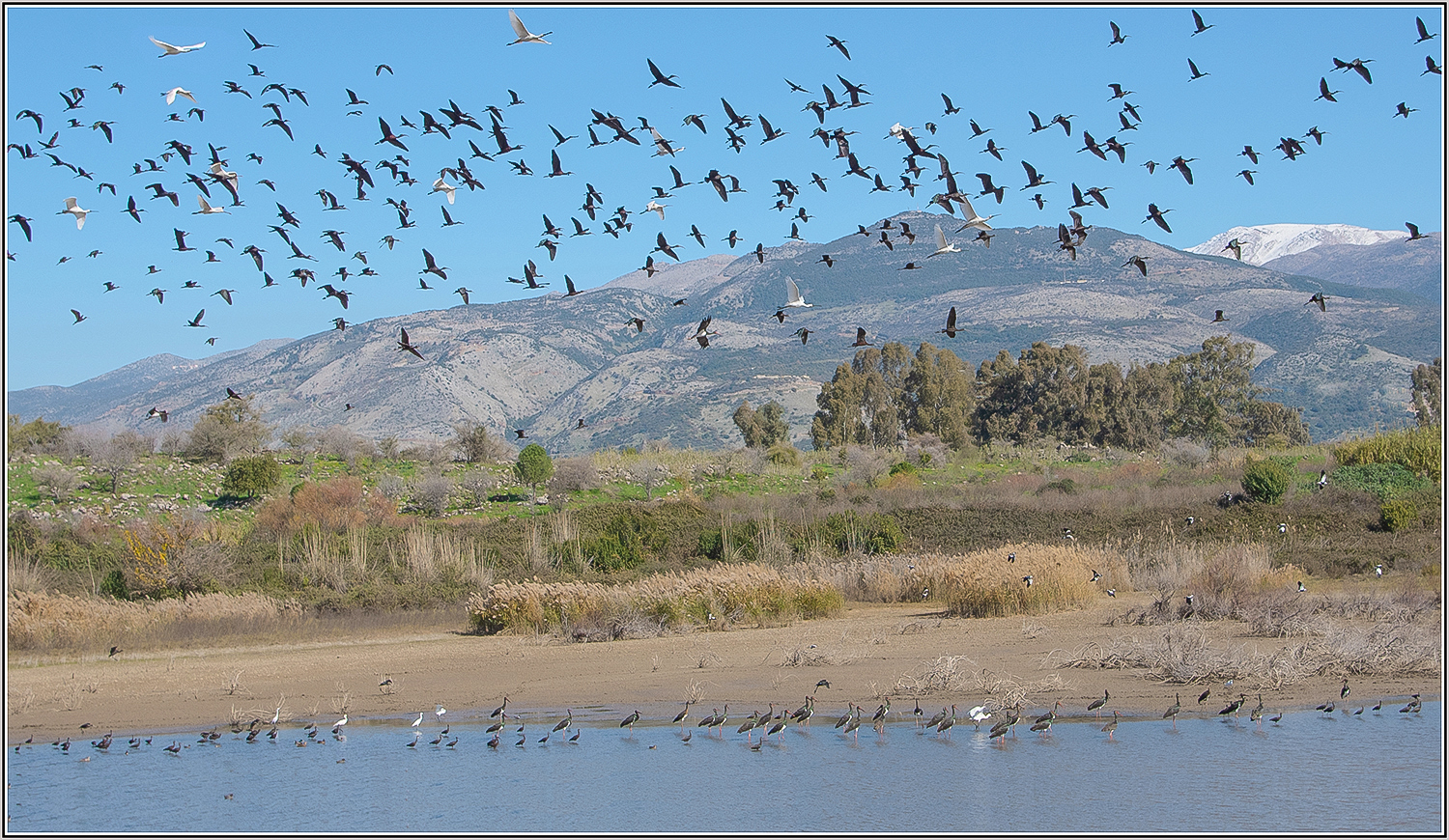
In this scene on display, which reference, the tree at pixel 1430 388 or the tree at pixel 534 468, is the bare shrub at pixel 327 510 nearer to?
the tree at pixel 534 468

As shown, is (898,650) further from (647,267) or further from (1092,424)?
(1092,424)

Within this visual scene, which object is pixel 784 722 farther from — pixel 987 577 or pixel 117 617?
pixel 117 617

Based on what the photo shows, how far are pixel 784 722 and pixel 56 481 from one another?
3213 cm

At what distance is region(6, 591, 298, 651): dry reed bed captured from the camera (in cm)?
2305

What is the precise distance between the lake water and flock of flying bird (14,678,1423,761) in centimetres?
12

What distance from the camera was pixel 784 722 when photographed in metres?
15.0

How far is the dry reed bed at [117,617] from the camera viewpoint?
2305 cm

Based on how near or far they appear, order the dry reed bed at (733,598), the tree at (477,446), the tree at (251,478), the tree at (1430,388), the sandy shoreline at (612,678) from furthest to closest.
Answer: the tree at (1430,388), the tree at (477,446), the tree at (251,478), the dry reed bed at (733,598), the sandy shoreline at (612,678)

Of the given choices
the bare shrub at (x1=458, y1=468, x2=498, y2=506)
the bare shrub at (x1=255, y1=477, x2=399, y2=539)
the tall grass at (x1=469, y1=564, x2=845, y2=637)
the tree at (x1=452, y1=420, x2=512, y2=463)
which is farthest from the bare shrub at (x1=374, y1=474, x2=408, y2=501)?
the tall grass at (x1=469, y1=564, x2=845, y2=637)

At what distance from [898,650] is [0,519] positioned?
1241 cm

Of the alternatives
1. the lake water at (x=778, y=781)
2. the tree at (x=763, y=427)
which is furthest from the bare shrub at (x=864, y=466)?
the lake water at (x=778, y=781)

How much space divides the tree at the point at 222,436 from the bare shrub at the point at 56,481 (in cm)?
600

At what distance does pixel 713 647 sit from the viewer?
2094cm

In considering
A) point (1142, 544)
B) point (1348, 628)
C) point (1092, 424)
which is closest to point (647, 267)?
point (1348, 628)
